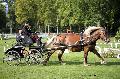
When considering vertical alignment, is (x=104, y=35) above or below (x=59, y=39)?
above

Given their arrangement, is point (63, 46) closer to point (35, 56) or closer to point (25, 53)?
point (35, 56)

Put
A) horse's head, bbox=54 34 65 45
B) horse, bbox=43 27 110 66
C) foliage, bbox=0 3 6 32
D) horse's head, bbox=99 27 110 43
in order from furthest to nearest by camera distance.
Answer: foliage, bbox=0 3 6 32
horse's head, bbox=54 34 65 45
horse, bbox=43 27 110 66
horse's head, bbox=99 27 110 43

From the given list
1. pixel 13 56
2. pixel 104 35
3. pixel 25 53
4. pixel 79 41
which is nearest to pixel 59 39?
pixel 79 41

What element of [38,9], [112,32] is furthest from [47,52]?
[38,9]

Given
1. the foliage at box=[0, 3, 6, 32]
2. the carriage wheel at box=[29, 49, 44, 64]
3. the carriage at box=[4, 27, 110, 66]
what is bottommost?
the carriage wheel at box=[29, 49, 44, 64]

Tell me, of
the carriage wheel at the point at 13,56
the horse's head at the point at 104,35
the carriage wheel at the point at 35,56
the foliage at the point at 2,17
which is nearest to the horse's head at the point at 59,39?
the carriage wheel at the point at 35,56

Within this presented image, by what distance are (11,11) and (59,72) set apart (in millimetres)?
103395

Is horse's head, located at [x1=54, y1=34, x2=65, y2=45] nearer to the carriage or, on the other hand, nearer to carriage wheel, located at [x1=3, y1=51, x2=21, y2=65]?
the carriage

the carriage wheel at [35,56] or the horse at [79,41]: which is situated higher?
the horse at [79,41]

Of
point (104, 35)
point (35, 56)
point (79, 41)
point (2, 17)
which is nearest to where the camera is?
point (104, 35)

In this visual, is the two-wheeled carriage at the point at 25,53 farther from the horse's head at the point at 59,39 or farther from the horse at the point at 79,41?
the horse's head at the point at 59,39

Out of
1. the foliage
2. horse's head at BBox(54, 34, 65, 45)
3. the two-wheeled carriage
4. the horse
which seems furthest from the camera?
the foliage

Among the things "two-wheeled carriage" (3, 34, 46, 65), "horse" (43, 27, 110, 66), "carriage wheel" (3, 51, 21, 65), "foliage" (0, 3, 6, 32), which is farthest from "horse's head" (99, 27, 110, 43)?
"foliage" (0, 3, 6, 32)

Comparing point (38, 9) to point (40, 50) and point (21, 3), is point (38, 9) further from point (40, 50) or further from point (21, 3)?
point (40, 50)
